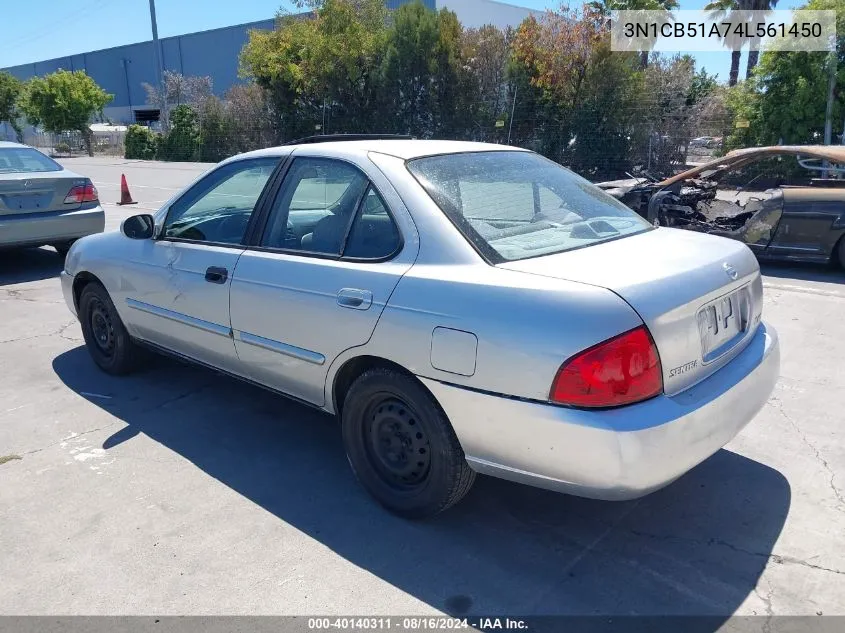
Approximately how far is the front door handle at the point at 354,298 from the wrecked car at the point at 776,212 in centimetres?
672

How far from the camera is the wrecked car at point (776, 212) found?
26.6 feet

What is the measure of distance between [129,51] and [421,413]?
7437cm

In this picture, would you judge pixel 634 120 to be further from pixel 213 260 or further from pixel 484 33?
pixel 213 260

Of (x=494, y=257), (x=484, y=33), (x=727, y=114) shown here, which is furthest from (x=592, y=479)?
(x=484, y=33)

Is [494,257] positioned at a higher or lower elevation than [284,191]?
lower

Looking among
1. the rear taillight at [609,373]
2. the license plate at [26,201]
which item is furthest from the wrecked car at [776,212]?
the license plate at [26,201]

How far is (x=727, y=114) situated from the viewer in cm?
1900

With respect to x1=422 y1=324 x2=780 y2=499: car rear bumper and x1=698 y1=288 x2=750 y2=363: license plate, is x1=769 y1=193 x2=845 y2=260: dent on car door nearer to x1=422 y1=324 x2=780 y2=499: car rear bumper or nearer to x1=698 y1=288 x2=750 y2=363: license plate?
x1=698 y1=288 x2=750 y2=363: license plate

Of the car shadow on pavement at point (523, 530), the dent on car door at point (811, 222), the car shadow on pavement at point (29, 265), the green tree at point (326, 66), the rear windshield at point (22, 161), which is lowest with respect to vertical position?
the car shadow on pavement at point (523, 530)

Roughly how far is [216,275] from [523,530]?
217 centimetres

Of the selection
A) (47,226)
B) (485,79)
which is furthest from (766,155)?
Answer: (485,79)

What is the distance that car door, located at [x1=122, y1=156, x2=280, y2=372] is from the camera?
4012mm

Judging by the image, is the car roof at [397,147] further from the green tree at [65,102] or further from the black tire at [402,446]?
the green tree at [65,102]

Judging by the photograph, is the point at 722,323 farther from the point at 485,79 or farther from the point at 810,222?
the point at 485,79
